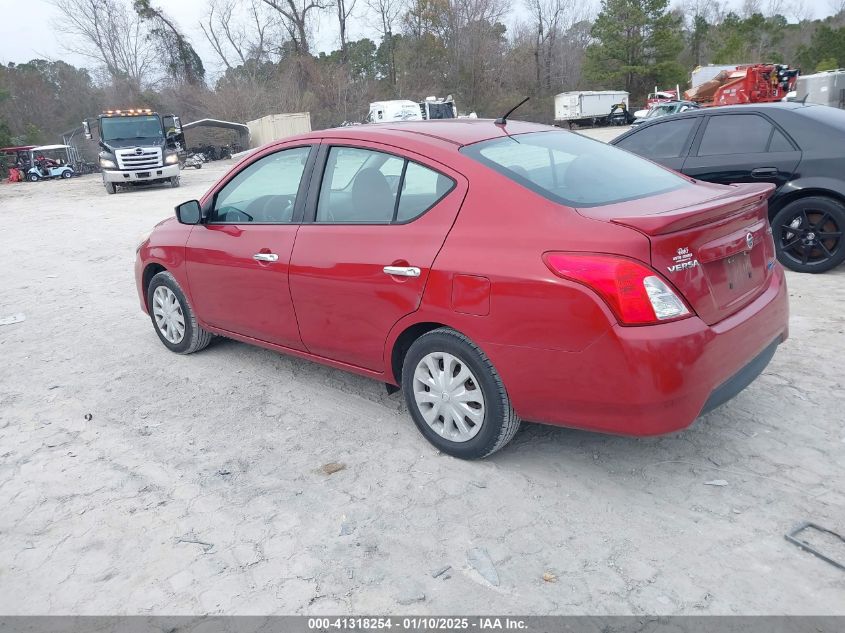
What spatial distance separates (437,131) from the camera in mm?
3844

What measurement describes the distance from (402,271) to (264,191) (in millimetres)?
1557

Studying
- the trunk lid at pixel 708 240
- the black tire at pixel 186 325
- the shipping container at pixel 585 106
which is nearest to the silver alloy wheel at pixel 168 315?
the black tire at pixel 186 325

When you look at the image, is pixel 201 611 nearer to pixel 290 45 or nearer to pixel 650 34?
pixel 290 45

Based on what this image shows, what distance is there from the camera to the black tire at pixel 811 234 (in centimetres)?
620

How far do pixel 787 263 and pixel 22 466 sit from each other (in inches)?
262

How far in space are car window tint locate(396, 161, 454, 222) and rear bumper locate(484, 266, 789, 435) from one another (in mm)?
860

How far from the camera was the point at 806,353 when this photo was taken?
461cm

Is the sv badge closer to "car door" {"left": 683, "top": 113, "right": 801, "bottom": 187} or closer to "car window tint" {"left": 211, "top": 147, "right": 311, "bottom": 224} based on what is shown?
"car window tint" {"left": 211, "top": 147, "right": 311, "bottom": 224}

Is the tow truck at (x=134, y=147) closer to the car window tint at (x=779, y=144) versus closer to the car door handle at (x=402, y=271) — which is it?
the car window tint at (x=779, y=144)

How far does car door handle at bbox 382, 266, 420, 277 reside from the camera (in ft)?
11.1

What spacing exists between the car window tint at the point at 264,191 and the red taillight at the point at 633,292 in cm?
213

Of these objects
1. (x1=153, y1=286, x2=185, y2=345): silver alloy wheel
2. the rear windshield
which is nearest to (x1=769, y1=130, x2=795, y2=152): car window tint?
the rear windshield

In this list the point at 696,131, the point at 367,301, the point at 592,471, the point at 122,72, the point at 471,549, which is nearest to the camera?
the point at 471,549

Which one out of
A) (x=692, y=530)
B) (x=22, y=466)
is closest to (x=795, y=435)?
(x=692, y=530)
